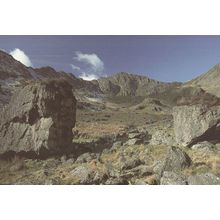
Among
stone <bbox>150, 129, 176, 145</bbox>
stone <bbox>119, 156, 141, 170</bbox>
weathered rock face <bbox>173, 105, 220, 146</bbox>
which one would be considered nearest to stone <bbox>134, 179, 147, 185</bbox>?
stone <bbox>119, 156, 141, 170</bbox>

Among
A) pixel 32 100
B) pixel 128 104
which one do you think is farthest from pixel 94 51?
pixel 128 104

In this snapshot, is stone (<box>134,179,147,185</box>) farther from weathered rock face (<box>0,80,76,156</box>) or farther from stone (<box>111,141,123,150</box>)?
weathered rock face (<box>0,80,76,156</box>)

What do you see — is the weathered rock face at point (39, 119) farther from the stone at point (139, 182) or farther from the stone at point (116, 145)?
the stone at point (139, 182)

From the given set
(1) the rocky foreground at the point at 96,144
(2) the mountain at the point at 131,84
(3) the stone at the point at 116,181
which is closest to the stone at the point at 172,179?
(1) the rocky foreground at the point at 96,144
